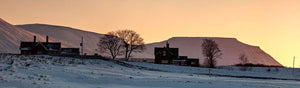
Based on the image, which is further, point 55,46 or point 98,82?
point 55,46

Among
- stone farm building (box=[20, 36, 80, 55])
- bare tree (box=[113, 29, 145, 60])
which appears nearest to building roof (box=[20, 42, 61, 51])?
stone farm building (box=[20, 36, 80, 55])

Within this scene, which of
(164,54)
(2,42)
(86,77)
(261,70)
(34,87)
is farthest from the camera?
(2,42)

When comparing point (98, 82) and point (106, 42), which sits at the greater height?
point (106, 42)

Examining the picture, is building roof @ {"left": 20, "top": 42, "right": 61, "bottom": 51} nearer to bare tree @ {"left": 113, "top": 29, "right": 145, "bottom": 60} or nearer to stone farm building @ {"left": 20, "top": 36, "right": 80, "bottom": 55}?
stone farm building @ {"left": 20, "top": 36, "right": 80, "bottom": 55}

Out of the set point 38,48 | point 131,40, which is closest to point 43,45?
point 38,48

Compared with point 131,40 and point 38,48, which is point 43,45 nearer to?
point 38,48

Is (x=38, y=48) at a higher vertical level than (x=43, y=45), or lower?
lower

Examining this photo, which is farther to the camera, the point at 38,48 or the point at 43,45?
the point at 43,45

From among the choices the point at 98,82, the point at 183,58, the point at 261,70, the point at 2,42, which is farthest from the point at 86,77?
the point at 2,42

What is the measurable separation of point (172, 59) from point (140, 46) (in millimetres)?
10489

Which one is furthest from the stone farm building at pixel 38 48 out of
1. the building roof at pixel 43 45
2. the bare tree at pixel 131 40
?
the bare tree at pixel 131 40

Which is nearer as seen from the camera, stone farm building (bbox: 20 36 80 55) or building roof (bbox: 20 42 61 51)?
stone farm building (bbox: 20 36 80 55)

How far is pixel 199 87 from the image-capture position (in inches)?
1358

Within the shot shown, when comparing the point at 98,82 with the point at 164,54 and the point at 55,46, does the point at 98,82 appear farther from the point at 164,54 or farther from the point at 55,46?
the point at 55,46
